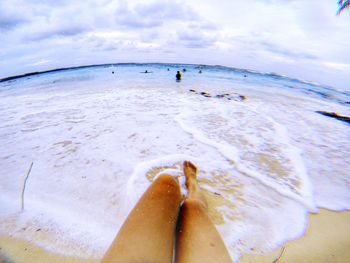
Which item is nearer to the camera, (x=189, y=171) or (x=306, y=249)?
(x=306, y=249)

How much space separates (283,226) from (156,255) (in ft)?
4.63

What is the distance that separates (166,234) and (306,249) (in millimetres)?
1294

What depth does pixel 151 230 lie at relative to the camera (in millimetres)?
1288

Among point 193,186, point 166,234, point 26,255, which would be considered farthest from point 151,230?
point 26,255

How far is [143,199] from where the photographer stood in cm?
156

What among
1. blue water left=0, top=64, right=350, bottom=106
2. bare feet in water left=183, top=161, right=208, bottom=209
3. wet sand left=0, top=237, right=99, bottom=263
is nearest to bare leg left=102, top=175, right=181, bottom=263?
bare feet in water left=183, top=161, right=208, bottom=209

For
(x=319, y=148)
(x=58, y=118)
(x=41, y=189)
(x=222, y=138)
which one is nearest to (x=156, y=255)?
(x=41, y=189)

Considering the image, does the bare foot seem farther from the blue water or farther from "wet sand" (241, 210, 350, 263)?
the blue water

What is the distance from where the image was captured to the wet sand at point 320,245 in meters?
1.54

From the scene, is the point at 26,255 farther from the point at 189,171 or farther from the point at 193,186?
the point at 189,171

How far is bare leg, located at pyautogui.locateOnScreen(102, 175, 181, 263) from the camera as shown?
1.12 meters

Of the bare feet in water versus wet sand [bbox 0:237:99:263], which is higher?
the bare feet in water

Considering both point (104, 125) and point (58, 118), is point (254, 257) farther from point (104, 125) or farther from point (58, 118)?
point (58, 118)

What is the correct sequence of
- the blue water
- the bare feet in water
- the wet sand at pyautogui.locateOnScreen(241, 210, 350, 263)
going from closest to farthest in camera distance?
the wet sand at pyautogui.locateOnScreen(241, 210, 350, 263)
the bare feet in water
the blue water
